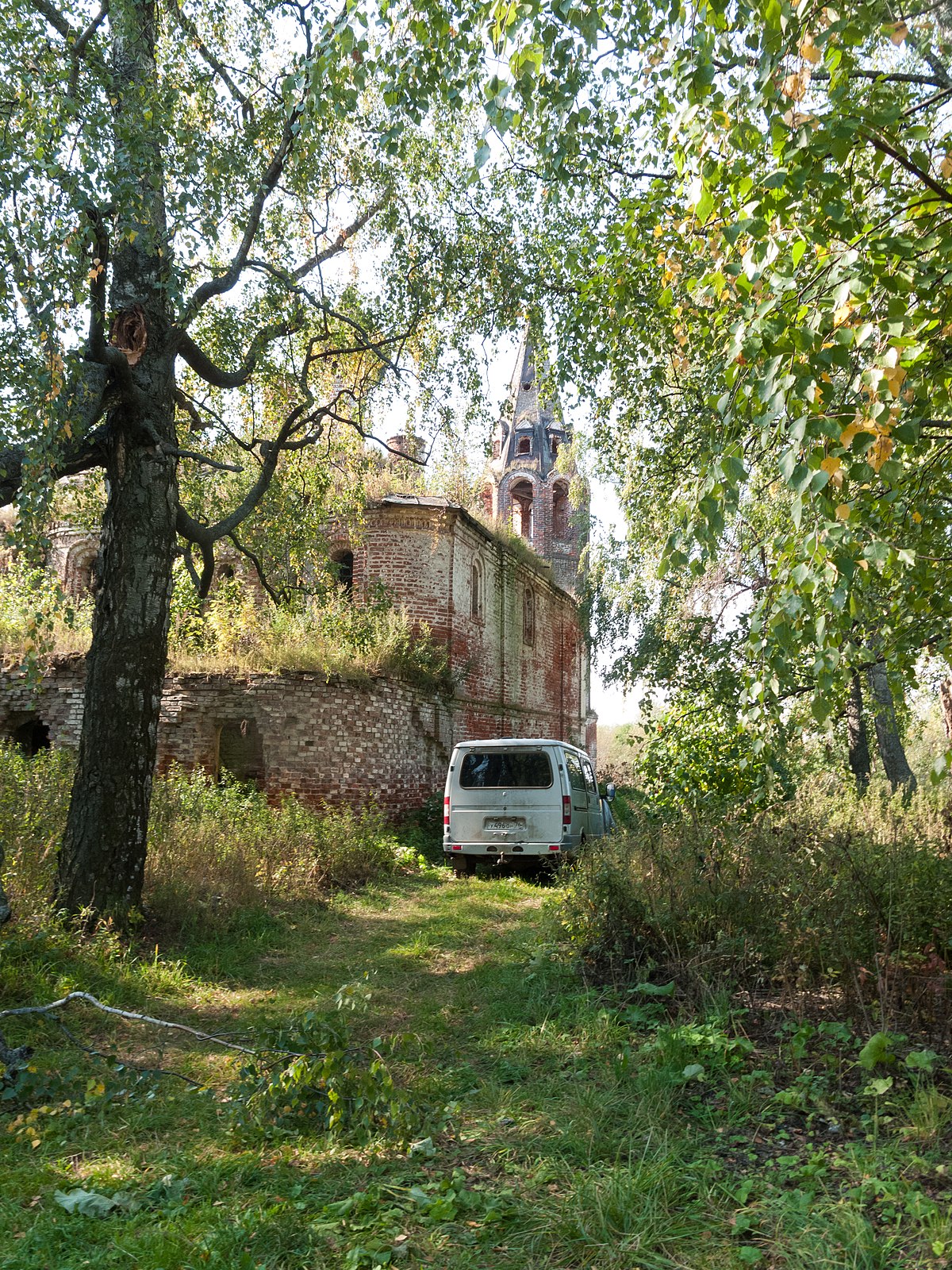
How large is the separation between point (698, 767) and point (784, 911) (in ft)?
16.1

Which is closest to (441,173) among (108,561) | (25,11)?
(25,11)

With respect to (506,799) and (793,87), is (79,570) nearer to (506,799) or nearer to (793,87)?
(506,799)

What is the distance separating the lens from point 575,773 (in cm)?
1311

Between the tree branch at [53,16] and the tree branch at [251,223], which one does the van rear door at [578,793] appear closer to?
the tree branch at [251,223]

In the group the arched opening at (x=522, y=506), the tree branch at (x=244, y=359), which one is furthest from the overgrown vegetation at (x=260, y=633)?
the arched opening at (x=522, y=506)

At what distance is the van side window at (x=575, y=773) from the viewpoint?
41.4ft

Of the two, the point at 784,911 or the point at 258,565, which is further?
the point at 258,565

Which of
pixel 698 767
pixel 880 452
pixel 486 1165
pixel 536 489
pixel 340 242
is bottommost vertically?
pixel 486 1165

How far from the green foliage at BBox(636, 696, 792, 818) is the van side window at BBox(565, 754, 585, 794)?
1136mm

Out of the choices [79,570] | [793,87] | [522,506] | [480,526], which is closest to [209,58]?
[793,87]

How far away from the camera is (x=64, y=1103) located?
13.7 ft

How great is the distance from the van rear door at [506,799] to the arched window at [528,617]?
42.9 ft

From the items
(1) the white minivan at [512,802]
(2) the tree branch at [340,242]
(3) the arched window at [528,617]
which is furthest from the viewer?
(3) the arched window at [528,617]

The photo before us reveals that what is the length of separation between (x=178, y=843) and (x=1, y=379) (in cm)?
471
